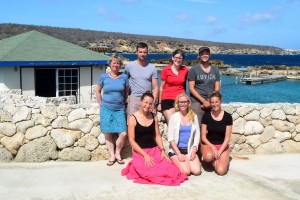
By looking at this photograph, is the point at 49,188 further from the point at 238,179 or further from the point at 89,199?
the point at 238,179

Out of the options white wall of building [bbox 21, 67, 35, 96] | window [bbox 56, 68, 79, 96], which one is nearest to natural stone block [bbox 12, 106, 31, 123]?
white wall of building [bbox 21, 67, 35, 96]

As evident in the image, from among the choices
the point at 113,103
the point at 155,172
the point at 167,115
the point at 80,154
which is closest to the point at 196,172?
the point at 155,172

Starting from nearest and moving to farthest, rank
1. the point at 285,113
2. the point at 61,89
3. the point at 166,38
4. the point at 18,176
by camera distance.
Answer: the point at 18,176
the point at 285,113
the point at 61,89
the point at 166,38

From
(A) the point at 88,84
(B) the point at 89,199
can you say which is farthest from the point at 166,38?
(B) the point at 89,199

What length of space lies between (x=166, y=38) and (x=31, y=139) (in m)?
181

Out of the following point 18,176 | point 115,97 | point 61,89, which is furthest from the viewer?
point 61,89

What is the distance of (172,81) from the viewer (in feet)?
19.1

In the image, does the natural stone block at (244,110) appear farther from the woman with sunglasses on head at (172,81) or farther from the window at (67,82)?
the window at (67,82)

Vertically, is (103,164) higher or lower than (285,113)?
lower

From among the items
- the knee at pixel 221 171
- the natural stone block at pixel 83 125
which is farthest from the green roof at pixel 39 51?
the knee at pixel 221 171

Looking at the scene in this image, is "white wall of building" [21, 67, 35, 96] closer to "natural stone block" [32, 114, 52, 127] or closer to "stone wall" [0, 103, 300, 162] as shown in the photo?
"stone wall" [0, 103, 300, 162]

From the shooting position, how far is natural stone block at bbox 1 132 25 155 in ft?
19.2

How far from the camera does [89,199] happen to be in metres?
4.52

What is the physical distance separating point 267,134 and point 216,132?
1570 millimetres
